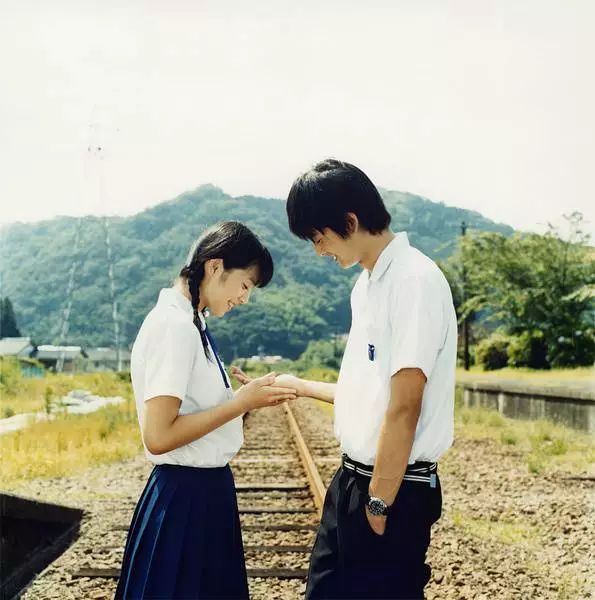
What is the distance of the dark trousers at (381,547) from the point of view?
6.54 ft

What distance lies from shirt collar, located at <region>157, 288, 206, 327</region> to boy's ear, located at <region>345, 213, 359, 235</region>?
19.1 inches

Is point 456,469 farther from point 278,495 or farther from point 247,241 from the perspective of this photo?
point 247,241

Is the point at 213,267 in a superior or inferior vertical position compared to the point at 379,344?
superior

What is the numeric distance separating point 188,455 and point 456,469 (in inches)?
239

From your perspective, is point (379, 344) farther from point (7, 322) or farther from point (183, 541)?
point (7, 322)

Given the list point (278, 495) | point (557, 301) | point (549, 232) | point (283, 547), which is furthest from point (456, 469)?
point (549, 232)

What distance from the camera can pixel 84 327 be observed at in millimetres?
64125

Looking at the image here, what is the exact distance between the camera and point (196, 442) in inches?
85.2

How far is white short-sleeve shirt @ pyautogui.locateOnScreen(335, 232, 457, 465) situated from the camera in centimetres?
191

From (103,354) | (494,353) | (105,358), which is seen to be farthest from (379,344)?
(103,354)

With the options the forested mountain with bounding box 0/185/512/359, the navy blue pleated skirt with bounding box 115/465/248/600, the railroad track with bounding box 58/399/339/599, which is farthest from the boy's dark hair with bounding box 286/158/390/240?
the forested mountain with bounding box 0/185/512/359

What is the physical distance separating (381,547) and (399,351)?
0.51 metres

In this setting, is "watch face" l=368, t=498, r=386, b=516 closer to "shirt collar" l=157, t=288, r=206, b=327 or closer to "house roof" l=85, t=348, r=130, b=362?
"shirt collar" l=157, t=288, r=206, b=327

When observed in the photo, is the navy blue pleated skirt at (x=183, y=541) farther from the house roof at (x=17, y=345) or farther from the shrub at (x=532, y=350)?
the house roof at (x=17, y=345)
